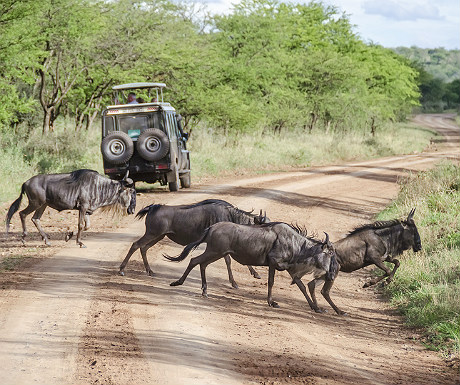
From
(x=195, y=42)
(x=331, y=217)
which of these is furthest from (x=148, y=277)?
(x=195, y=42)

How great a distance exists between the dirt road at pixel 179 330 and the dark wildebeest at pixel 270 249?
530 mm

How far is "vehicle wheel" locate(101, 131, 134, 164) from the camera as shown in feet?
57.4

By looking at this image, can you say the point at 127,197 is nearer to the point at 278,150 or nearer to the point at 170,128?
the point at 170,128

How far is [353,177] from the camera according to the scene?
25234 millimetres

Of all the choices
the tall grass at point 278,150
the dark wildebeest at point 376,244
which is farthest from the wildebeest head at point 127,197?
the tall grass at point 278,150

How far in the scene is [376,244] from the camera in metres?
10.0

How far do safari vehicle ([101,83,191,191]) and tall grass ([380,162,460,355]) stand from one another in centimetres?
608

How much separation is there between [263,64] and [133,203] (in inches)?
932

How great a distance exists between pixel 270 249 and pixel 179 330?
1995mm

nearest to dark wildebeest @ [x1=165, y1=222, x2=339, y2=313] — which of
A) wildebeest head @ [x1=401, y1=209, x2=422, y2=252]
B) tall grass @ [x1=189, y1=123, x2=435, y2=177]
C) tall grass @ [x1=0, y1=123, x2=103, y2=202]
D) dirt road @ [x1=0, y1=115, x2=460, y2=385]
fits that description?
dirt road @ [x1=0, y1=115, x2=460, y2=385]

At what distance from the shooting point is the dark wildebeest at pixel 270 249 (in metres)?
8.73

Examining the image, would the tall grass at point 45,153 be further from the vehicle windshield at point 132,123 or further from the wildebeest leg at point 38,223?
the wildebeest leg at point 38,223

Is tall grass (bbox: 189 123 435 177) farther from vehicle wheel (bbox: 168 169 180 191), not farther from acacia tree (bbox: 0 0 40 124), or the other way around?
acacia tree (bbox: 0 0 40 124)

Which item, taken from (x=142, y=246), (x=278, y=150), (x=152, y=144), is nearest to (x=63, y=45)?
(x=152, y=144)
